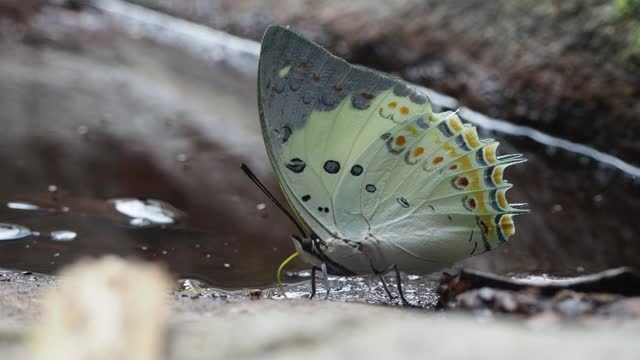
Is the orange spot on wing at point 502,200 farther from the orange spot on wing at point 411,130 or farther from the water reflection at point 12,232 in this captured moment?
the water reflection at point 12,232

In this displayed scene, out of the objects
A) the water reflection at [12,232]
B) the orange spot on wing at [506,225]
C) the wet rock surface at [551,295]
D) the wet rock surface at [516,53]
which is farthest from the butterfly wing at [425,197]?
the wet rock surface at [516,53]

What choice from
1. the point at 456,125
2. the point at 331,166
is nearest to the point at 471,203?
the point at 456,125

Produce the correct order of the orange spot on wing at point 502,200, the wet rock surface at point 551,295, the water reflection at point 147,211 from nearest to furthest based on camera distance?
the wet rock surface at point 551,295
the orange spot on wing at point 502,200
the water reflection at point 147,211

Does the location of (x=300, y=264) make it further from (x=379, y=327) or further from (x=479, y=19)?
(x=479, y=19)

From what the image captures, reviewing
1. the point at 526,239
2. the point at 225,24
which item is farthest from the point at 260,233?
the point at 225,24

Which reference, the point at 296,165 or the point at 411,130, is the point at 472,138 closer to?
the point at 411,130

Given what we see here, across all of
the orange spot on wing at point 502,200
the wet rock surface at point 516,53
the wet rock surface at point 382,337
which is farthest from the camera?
the wet rock surface at point 516,53

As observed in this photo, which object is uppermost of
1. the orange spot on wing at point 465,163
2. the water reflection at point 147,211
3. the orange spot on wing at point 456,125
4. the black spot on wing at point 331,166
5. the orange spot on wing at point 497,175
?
the water reflection at point 147,211
